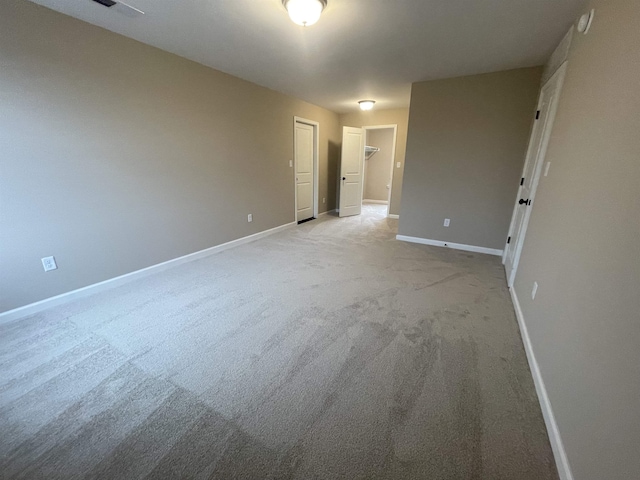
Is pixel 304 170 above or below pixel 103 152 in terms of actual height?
below

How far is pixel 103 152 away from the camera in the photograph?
2354mm

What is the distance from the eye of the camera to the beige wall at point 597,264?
2.77ft

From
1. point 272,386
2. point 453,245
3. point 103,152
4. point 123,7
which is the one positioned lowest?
point 272,386

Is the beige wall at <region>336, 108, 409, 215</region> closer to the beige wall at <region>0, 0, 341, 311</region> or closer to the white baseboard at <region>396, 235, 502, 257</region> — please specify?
the white baseboard at <region>396, 235, 502, 257</region>

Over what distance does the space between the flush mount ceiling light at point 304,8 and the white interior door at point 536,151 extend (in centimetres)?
202

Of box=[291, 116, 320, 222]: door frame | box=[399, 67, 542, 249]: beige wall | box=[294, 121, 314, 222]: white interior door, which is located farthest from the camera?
box=[294, 121, 314, 222]: white interior door

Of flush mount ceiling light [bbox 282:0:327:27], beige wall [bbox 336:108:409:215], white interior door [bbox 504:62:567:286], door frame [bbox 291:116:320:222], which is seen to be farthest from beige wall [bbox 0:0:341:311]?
white interior door [bbox 504:62:567:286]

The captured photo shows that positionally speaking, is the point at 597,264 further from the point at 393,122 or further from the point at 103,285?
the point at 393,122

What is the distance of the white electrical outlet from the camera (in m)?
2.16

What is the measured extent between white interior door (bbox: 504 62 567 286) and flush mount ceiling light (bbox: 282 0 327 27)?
202 centimetres

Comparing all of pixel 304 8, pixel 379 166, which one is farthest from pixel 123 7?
pixel 379 166

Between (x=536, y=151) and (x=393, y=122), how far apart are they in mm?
3268

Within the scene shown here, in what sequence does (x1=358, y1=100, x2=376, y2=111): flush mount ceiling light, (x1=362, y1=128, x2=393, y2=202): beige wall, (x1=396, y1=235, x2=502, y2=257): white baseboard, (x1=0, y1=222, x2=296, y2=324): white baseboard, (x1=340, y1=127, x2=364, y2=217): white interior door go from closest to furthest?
(x1=0, y1=222, x2=296, y2=324): white baseboard
(x1=396, y1=235, x2=502, y2=257): white baseboard
(x1=358, y1=100, x2=376, y2=111): flush mount ceiling light
(x1=340, y1=127, x2=364, y2=217): white interior door
(x1=362, y1=128, x2=393, y2=202): beige wall

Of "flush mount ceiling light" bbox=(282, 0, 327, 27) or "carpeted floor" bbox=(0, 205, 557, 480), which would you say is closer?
"carpeted floor" bbox=(0, 205, 557, 480)
